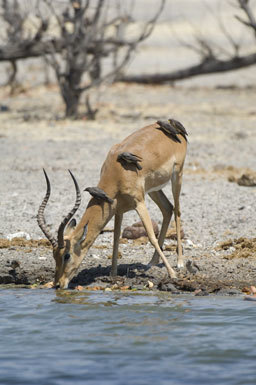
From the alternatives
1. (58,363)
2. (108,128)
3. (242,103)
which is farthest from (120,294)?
(242,103)

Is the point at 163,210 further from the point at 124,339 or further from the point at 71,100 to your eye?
the point at 71,100

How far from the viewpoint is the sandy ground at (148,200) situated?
28.5ft

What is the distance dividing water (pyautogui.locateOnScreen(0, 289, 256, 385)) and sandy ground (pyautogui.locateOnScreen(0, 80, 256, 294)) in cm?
61

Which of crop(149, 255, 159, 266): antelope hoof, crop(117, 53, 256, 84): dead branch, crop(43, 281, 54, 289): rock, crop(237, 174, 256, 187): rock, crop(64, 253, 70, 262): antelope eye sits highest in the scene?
crop(117, 53, 256, 84): dead branch

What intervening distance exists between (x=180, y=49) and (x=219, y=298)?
1303 inches

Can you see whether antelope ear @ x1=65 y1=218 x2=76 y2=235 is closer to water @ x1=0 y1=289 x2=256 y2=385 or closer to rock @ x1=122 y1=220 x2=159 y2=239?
water @ x1=0 y1=289 x2=256 y2=385

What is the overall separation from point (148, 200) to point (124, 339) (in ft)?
16.0

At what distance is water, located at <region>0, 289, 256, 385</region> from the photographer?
586cm

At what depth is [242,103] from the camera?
22.7 meters

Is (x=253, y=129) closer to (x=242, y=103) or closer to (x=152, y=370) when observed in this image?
(x=242, y=103)

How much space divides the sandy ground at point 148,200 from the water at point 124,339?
0.61m

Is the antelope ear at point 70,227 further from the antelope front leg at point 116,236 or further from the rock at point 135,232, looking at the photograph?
the rock at point 135,232

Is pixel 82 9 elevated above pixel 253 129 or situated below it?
above

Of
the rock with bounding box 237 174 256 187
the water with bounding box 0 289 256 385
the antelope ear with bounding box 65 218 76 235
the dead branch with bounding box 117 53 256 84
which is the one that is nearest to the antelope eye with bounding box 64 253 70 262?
the antelope ear with bounding box 65 218 76 235
